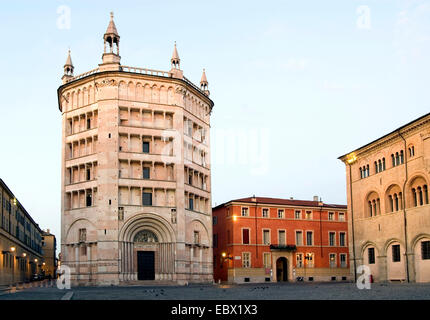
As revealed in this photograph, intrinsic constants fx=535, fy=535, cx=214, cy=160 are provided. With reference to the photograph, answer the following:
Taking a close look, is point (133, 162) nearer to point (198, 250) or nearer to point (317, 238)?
point (198, 250)

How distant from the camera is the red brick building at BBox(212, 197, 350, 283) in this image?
260 ft

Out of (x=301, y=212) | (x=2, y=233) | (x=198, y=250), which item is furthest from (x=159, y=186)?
(x=301, y=212)

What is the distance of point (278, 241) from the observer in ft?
268

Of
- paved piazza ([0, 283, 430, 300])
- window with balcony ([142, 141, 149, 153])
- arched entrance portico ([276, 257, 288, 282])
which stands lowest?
arched entrance portico ([276, 257, 288, 282])

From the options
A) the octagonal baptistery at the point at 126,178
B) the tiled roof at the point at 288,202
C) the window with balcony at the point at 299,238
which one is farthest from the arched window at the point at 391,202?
the window with balcony at the point at 299,238

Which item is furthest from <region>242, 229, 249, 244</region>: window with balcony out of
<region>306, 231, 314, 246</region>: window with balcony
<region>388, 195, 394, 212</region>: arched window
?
<region>388, 195, 394, 212</region>: arched window

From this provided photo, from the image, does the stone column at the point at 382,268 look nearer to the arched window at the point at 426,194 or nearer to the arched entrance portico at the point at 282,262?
the arched window at the point at 426,194

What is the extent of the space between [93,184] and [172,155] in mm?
9833

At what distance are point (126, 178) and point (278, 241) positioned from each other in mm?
30697

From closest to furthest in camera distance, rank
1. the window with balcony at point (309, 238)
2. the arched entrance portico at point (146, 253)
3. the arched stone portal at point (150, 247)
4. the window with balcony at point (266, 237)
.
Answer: the arched stone portal at point (150, 247) → the arched entrance portico at point (146, 253) → the window with balcony at point (266, 237) → the window with balcony at point (309, 238)

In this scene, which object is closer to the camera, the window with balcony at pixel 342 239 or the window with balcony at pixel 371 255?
the window with balcony at pixel 371 255

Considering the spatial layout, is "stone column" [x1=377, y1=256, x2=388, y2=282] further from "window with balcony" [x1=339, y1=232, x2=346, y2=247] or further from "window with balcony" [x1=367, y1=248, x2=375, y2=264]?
"window with balcony" [x1=339, y1=232, x2=346, y2=247]

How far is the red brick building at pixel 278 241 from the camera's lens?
79375mm

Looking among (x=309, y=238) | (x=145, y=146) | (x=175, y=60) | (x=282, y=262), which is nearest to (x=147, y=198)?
(x=145, y=146)
